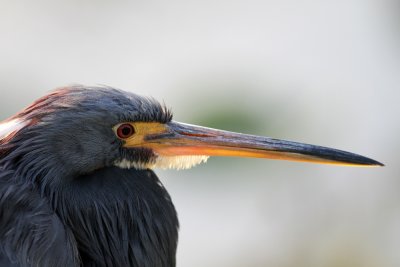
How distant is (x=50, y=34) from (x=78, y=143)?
18.6 ft

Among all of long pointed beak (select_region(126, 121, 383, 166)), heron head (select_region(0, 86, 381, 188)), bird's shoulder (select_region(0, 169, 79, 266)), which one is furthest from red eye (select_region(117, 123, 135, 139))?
bird's shoulder (select_region(0, 169, 79, 266))

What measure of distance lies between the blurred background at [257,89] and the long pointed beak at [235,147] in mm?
2223

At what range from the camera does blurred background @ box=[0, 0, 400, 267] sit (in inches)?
257

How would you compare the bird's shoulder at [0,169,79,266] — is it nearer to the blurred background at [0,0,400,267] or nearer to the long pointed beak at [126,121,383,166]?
the long pointed beak at [126,121,383,166]

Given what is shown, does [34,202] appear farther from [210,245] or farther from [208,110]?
[210,245]

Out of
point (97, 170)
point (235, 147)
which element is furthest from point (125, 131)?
point (235, 147)

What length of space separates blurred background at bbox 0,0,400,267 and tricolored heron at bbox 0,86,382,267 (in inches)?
89.0

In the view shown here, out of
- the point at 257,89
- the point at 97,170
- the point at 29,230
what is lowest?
the point at 29,230

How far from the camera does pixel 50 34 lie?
29.7 feet

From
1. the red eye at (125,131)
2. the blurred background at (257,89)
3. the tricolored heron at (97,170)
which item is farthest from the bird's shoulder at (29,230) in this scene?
the blurred background at (257,89)

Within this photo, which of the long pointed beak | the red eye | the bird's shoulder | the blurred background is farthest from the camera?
the blurred background

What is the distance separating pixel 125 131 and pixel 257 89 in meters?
3.73

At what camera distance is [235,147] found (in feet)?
12.5

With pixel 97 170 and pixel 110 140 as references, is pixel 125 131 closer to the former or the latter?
pixel 110 140
